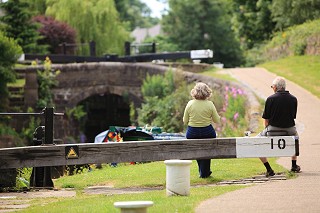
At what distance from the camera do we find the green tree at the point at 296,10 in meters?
41.2

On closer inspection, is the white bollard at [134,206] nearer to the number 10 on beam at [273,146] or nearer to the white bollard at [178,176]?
the white bollard at [178,176]

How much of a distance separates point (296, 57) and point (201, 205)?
26.3m

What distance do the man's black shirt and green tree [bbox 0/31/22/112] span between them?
2008cm

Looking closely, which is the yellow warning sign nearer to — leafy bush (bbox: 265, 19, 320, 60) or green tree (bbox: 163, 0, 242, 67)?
leafy bush (bbox: 265, 19, 320, 60)

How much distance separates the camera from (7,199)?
14.0 m

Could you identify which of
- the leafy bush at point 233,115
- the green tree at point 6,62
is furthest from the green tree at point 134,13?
the leafy bush at point 233,115

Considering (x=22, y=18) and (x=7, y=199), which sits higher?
(x=22, y=18)

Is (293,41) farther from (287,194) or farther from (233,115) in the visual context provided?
(287,194)

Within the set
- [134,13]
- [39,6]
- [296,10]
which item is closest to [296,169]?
[296,10]

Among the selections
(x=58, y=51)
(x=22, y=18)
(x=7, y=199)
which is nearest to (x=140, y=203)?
(x=7, y=199)

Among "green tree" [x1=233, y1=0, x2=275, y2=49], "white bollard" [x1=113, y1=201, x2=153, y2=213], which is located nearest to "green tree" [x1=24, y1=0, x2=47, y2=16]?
"green tree" [x1=233, y1=0, x2=275, y2=49]

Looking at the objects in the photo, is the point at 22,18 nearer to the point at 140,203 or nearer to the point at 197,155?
the point at 197,155

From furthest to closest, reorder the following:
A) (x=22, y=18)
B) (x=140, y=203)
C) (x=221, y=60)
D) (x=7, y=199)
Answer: (x=221, y=60)
(x=22, y=18)
(x=7, y=199)
(x=140, y=203)

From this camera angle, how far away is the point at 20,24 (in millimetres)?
41906
